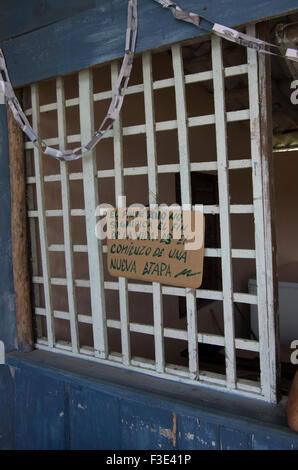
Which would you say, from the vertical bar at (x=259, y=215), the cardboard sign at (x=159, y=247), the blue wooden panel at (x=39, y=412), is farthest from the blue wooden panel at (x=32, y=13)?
the blue wooden panel at (x=39, y=412)

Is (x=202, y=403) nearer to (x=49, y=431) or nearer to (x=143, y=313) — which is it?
(x=49, y=431)

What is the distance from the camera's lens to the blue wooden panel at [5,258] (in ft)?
6.14

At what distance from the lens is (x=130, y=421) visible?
144 cm

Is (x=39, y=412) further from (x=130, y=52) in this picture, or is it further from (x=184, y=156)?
(x=130, y=52)

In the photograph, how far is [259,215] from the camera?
1.25 meters

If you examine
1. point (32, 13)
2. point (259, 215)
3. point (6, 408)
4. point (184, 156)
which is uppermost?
point (32, 13)

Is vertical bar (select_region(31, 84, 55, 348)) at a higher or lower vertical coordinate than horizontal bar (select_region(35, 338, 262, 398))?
higher

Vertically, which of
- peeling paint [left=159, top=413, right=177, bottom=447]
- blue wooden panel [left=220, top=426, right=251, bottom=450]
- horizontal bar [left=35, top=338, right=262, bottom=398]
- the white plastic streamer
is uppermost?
the white plastic streamer

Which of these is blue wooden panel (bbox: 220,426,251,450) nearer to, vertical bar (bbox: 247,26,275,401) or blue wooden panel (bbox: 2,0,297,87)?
vertical bar (bbox: 247,26,275,401)

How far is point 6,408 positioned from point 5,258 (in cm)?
78

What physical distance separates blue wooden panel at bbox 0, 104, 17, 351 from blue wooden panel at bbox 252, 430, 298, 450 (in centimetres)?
127

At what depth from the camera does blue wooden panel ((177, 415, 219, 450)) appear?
1262 millimetres

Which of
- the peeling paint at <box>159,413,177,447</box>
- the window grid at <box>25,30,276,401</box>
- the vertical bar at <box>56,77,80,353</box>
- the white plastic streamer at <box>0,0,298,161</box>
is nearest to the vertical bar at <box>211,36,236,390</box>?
the window grid at <box>25,30,276,401</box>

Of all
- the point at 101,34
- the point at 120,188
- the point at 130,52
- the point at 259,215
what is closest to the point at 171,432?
the point at 259,215
